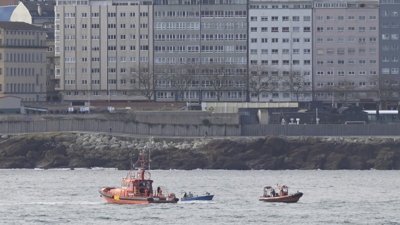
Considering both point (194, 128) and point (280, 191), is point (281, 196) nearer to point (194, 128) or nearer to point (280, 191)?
point (280, 191)

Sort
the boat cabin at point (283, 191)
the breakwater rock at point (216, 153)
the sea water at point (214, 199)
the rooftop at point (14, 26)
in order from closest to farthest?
the sea water at point (214, 199) → the boat cabin at point (283, 191) → the breakwater rock at point (216, 153) → the rooftop at point (14, 26)

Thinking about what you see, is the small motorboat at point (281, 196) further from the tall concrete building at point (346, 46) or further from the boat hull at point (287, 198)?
the tall concrete building at point (346, 46)

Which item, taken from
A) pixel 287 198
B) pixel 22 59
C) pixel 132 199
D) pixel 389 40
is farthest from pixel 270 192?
pixel 389 40

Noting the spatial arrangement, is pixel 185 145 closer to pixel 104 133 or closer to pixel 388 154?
pixel 104 133

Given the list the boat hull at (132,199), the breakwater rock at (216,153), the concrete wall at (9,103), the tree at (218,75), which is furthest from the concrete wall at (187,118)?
the boat hull at (132,199)

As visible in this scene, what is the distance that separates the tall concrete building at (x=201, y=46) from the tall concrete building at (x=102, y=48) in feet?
5.93

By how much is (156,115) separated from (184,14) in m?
43.5

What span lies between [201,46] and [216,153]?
64.6 m

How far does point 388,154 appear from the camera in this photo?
Answer: 12012 cm

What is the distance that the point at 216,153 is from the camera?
393 ft

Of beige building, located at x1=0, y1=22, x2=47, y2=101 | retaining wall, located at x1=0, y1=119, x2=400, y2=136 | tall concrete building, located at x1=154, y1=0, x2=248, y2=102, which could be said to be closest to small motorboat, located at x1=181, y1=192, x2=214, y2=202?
retaining wall, located at x1=0, y1=119, x2=400, y2=136

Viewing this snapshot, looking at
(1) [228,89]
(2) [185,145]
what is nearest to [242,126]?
(2) [185,145]

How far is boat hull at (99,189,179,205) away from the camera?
8519 cm

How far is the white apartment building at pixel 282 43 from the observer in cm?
18262
